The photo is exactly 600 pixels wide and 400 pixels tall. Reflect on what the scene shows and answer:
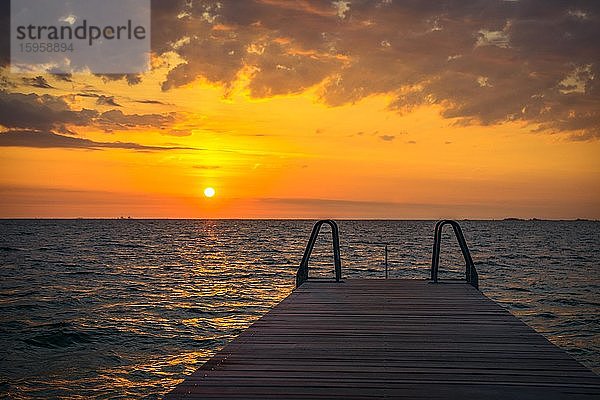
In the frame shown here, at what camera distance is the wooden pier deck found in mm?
4902

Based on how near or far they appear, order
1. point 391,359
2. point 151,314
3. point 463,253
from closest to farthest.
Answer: point 391,359 < point 463,253 < point 151,314

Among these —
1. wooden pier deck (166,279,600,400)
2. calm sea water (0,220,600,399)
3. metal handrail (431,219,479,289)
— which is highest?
metal handrail (431,219,479,289)

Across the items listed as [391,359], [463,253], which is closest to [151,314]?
[463,253]

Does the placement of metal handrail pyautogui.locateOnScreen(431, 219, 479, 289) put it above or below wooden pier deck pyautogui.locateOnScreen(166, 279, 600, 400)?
above

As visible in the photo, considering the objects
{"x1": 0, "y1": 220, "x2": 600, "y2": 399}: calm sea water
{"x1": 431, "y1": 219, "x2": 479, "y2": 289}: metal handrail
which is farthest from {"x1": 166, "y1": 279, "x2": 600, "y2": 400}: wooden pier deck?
{"x1": 0, "y1": 220, "x2": 600, "y2": 399}: calm sea water

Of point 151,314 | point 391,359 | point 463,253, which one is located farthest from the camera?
point 151,314

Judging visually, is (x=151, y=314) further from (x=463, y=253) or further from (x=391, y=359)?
(x=391, y=359)

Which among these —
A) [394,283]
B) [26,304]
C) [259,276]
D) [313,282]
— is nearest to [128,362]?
[313,282]

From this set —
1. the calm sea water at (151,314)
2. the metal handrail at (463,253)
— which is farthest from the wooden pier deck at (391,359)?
the calm sea water at (151,314)

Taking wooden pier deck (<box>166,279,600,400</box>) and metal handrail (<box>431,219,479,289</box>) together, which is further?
metal handrail (<box>431,219,479,289</box>)

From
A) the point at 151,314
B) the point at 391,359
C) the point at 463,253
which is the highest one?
the point at 463,253

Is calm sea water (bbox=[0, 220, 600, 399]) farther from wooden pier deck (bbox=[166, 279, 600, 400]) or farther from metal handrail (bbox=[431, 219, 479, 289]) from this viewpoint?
wooden pier deck (bbox=[166, 279, 600, 400])

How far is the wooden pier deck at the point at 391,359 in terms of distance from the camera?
193 inches

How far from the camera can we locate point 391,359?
5.94 metres
